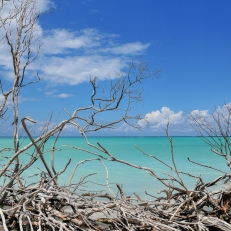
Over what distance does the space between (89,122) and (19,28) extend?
2071mm

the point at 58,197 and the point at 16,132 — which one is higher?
the point at 16,132

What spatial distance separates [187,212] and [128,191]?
189 inches

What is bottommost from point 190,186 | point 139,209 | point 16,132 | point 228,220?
point 190,186

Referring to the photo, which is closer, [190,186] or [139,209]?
[139,209]

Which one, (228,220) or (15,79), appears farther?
(15,79)

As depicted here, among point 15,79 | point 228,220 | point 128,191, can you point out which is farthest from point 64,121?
point 128,191

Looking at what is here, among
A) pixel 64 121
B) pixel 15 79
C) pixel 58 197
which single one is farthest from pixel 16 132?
pixel 58 197

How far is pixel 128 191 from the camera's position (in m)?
8.34

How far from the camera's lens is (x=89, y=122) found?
14.8 ft

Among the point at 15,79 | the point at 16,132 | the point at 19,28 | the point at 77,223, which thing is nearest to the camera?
the point at 77,223

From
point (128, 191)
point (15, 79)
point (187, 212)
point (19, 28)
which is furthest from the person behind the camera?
point (128, 191)

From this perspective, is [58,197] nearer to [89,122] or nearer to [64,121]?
[64,121]

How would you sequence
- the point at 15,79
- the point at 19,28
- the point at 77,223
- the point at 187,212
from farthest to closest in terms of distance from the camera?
the point at 19,28 → the point at 15,79 → the point at 187,212 → the point at 77,223

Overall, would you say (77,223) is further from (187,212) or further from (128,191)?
(128,191)
